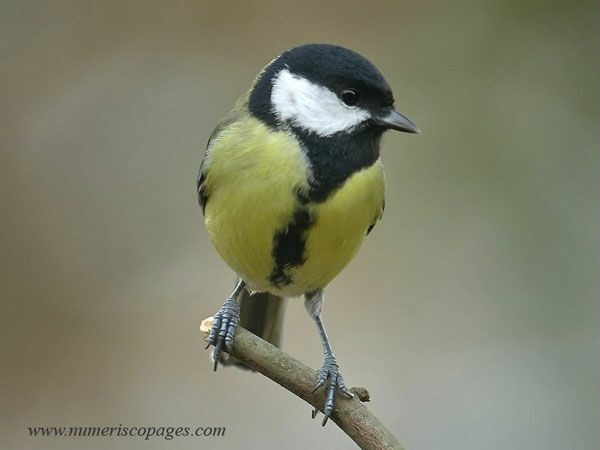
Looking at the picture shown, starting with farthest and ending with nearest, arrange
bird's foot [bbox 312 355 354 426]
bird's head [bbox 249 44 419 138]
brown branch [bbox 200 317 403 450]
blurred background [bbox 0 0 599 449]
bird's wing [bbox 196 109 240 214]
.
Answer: blurred background [bbox 0 0 599 449], bird's wing [bbox 196 109 240 214], bird's head [bbox 249 44 419 138], bird's foot [bbox 312 355 354 426], brown branch [bbox 200 317 403 450]

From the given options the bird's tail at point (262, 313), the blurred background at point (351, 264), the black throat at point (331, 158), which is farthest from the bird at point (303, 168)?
the blurred background at point (351, 264)

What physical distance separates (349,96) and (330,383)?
0.53m

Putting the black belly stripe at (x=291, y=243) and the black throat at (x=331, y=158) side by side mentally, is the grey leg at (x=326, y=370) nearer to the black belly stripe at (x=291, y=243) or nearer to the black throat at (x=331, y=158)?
the black belly stripe at (x=291, y=243)

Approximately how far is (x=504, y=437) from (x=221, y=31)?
1699 millimetres

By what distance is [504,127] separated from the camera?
10.1 ft

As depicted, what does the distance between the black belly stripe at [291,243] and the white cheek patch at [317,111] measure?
161mm

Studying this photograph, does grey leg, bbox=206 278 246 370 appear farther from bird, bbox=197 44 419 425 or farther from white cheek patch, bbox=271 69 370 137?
white cheek patch, bbox=271 69 370 137

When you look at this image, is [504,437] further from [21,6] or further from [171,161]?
[21,6]

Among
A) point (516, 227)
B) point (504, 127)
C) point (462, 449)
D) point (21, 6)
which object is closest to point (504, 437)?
point (462, 449)

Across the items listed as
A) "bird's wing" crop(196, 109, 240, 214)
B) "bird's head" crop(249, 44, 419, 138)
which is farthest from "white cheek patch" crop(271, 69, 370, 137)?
"bird's wing" crop(196, 109, 240, 214)

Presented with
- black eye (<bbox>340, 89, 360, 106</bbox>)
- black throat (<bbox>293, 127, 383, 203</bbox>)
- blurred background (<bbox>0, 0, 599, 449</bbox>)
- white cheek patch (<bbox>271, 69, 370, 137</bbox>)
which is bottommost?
blurred background (<bbox>0, 0, 599, 449</bbox>)

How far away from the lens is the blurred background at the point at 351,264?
2.57 metres

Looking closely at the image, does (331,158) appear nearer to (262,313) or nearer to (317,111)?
(317,111)

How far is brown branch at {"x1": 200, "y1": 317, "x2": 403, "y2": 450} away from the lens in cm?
137
